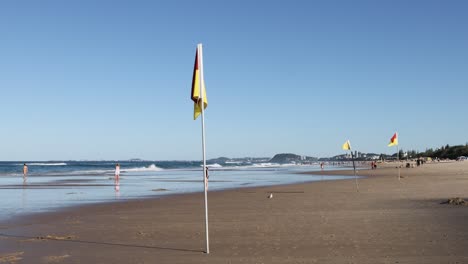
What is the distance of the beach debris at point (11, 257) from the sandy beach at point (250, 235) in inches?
0.8

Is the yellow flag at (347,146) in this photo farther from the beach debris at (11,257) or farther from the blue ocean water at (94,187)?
the beach debris at (11,257)

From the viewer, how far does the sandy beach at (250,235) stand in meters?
9.09

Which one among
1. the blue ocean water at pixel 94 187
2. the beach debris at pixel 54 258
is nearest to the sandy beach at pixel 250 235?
the beach debris at pixel 54 258

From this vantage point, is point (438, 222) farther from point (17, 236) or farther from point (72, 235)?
point (17, 236)

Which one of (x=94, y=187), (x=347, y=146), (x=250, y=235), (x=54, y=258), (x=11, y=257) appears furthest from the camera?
(x=94, y=187)

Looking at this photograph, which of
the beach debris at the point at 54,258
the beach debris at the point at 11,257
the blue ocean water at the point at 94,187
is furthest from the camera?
the blue ocean water at the point at 94,187

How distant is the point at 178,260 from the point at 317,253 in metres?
2.78

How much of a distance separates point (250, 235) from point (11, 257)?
5386mm

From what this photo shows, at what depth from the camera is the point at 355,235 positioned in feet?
36.4

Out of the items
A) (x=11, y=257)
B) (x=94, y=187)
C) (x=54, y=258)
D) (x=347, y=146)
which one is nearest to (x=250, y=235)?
(x=54, y=258)

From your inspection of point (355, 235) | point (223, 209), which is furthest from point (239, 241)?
point (223, 209)

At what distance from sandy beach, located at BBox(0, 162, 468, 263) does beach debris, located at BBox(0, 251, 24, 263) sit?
2 centimetres

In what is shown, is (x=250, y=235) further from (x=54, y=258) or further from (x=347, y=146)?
(x=347, y=146)

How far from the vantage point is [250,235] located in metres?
11.4
